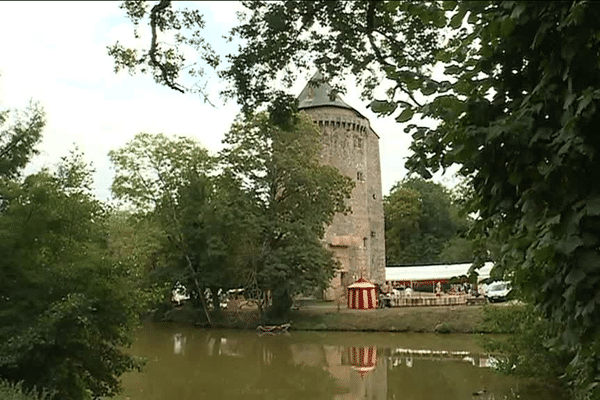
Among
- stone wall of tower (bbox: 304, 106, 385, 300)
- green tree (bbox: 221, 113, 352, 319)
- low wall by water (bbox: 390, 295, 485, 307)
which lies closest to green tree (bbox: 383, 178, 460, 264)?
stone wall of tower (bbox: 304, 106, 385, 300)

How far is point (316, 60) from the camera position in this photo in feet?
27.3

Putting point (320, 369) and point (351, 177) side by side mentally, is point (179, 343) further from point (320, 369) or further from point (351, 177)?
point (351, 177)

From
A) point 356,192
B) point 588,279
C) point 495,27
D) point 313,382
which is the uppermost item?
point 356,192

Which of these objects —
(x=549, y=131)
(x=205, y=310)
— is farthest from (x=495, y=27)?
(x=205, y=310)

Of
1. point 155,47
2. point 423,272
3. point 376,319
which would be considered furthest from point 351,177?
point 155,47

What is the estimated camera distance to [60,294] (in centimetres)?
996

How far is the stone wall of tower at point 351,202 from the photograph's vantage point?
45062 millimetres

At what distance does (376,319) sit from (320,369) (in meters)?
14.0

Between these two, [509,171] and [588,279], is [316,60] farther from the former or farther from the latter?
[588,279]

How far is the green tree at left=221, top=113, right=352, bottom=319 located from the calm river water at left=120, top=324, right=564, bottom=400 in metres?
4.15

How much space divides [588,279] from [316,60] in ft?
19.9

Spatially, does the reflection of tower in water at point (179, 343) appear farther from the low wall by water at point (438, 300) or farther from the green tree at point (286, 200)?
the low wall by water at point (438, 300)

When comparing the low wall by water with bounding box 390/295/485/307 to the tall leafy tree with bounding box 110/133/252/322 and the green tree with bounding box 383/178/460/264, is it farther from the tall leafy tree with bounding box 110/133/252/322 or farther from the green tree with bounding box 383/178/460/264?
the green tree with bounding box 383/178/460/264

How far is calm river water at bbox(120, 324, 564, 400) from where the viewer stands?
1455 cm
